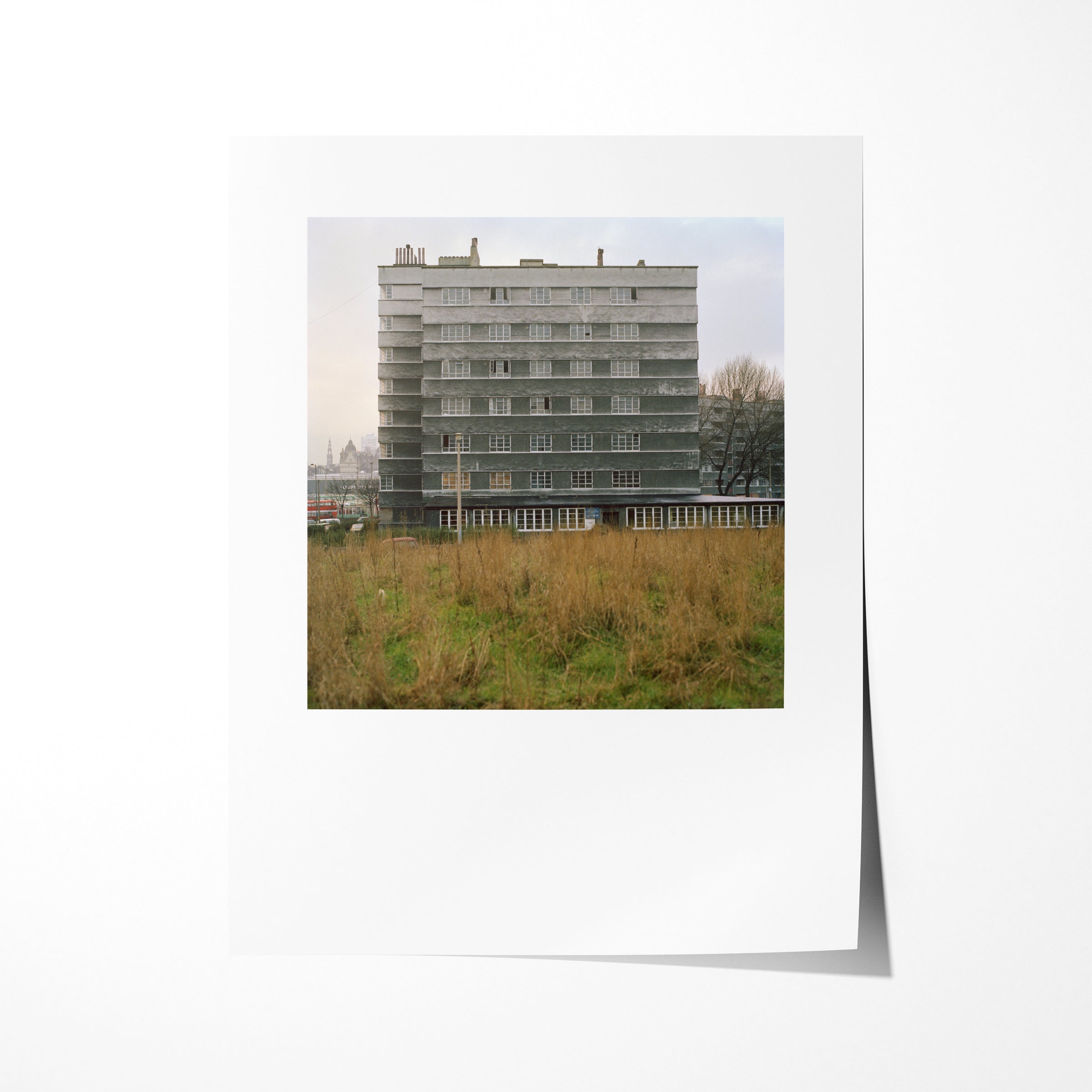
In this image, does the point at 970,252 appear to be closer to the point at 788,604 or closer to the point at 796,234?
the point at 796,234

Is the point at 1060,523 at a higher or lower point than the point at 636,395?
lower

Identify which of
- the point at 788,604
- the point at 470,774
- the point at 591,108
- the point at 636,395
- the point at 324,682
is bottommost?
the point at 470,774

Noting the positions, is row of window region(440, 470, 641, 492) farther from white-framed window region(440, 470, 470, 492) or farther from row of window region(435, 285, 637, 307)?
row of window region(435, 285, 637, 307)

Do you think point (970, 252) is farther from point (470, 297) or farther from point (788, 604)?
point (470, 297)

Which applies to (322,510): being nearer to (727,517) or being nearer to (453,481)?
(453,481)

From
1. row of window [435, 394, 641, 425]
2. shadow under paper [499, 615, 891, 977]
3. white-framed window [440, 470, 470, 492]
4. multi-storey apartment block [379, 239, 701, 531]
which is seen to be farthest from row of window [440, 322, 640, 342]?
shadow under paper [499, 615, 891, 977]

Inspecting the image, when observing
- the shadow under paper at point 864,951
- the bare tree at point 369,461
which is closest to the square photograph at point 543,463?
the bare tree at point 369,461

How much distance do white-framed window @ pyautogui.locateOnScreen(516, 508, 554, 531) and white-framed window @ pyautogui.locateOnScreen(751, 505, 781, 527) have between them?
2.15ft

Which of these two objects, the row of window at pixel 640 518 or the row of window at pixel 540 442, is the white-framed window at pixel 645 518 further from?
the row of window at pixel 540 442

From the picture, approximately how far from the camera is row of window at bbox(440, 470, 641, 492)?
2916 millimetres

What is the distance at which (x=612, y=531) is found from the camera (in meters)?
2.94

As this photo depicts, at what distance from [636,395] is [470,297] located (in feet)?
2.05

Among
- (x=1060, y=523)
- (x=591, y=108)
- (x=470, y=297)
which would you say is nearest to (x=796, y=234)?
(x=591, y=108)

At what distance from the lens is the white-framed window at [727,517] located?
292 centimetres
